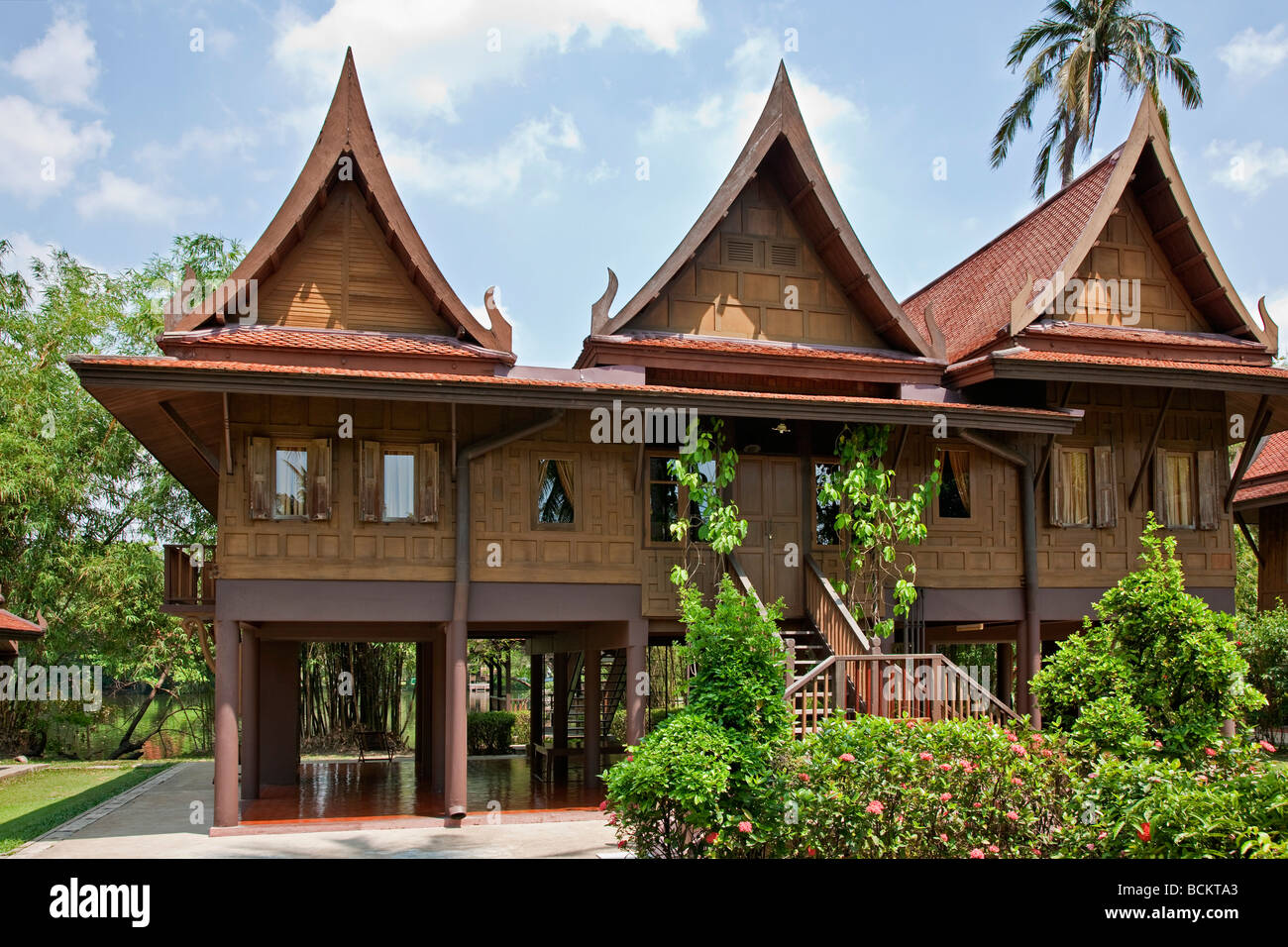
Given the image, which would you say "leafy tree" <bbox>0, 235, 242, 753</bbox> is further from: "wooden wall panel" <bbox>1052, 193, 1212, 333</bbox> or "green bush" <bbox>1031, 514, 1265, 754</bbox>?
"green bush" <bbox>1031, 514, 1265, 754</bbox>

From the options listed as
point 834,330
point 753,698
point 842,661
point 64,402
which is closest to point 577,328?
point 834,330

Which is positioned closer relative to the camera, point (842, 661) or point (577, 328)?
point (842, 661)

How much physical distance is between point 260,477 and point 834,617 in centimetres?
712

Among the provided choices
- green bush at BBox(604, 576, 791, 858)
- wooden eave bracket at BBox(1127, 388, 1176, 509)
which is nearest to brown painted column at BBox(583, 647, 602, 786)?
wooden eave bracket at BBox(1127, 388, 1176, 509)

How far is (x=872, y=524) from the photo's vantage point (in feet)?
53.9

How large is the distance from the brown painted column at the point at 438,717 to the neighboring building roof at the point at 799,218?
19.7ft

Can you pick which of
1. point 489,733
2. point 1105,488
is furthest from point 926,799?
point 489,733

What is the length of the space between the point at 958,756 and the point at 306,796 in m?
11.3

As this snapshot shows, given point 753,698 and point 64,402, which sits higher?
point 64,402

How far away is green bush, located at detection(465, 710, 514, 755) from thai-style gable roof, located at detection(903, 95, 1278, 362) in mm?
13982

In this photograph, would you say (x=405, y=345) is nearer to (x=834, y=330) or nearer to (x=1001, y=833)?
(x=834, y=330)

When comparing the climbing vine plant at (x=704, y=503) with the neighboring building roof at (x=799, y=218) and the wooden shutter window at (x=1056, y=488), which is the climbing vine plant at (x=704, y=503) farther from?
the wooden shutter window at (x=1056, y=488)

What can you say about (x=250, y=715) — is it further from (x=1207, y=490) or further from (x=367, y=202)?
(x=1207, y=490)
